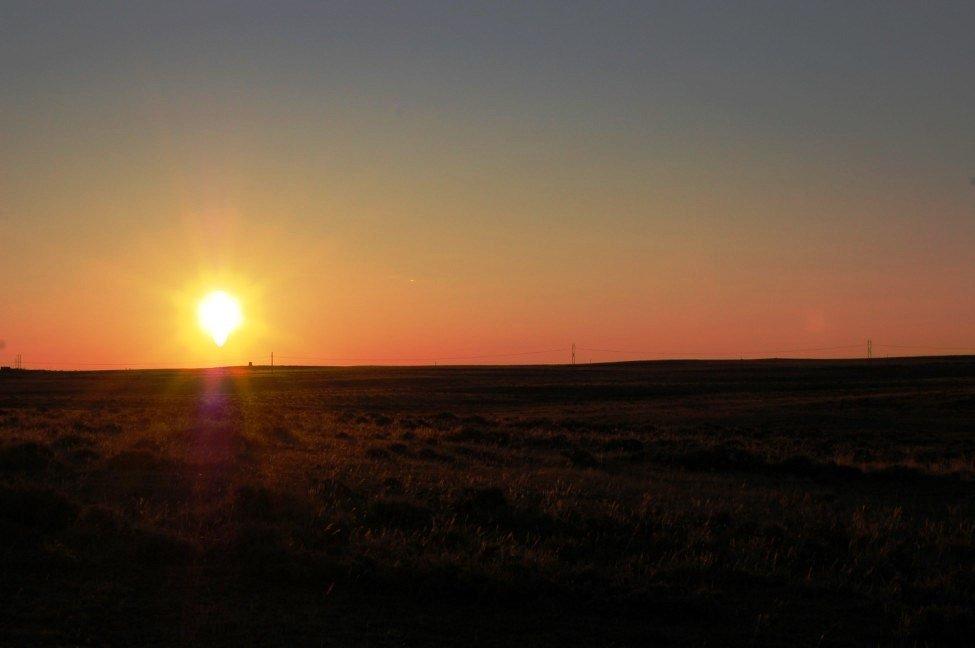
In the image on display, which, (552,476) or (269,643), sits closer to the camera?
(269,643)

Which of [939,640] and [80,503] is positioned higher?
[80,503]

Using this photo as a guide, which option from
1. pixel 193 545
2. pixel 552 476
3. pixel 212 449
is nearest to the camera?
pixel 193 545

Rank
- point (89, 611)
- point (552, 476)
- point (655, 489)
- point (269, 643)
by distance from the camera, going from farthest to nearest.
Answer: point (552, 476)
point (655, 489)
point (89, 611)
point (269, 643)

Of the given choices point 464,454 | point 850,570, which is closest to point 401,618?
point 850,570

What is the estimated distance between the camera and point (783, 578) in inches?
450

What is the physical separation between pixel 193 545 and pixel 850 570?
861 centimetres

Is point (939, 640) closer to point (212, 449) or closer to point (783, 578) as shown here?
point (783, 578)

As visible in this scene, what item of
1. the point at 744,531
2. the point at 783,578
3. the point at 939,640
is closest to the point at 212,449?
the point at 744,531

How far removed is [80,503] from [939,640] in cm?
1171

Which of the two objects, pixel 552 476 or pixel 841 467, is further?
pixel 841 467

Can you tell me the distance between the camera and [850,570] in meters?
11.8

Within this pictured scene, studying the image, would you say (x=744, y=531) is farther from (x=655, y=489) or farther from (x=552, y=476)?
(x=552, y=476)

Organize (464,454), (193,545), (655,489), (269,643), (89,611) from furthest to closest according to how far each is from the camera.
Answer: (464,454) → (655,489) → (193,545) → (89,611) → (269,643)

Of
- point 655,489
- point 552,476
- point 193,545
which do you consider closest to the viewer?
point 193,545
